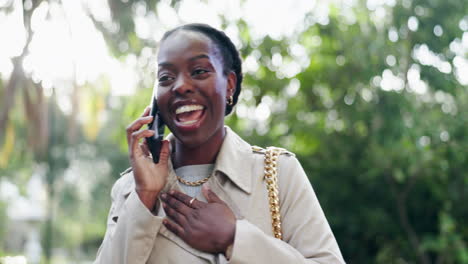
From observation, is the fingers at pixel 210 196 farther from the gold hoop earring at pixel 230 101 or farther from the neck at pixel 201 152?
the gold hoop earring at pixel 230 101

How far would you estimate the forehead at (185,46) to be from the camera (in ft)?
7.38

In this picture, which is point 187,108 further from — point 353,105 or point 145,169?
point 353,105

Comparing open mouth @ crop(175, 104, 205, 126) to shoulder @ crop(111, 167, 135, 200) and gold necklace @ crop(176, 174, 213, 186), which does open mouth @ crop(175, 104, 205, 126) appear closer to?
gold necklace @ crop(176, 174, 213, 186)

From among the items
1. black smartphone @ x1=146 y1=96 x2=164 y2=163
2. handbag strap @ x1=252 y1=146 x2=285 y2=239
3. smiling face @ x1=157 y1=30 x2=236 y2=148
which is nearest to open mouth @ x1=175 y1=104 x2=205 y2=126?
smiling face @ x1=157 y1=30 x2=236 y2=148

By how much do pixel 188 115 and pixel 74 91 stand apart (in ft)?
23.1

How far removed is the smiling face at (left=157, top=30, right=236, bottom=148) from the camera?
222 cm

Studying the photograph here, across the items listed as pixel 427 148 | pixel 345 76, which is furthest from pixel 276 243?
pixel 345 76

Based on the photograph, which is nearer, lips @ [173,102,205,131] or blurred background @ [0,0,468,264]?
lips @ [173,102,205,131]

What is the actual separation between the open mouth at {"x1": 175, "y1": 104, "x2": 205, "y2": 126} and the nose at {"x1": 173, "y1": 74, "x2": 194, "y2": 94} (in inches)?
2.5

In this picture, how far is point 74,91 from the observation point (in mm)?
8852

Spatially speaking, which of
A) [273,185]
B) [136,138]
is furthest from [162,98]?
[273,185]

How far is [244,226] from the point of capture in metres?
2.06

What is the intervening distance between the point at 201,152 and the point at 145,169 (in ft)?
0.98

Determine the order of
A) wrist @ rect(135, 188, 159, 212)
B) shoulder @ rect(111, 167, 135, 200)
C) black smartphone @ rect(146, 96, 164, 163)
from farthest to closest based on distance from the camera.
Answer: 1. shoulder @ rect(111, 167, 135, 200)
2. black smartphone @ rect(146, 96, 164, 163)
3. wrist @ rect(135, 188, 159, 212)
